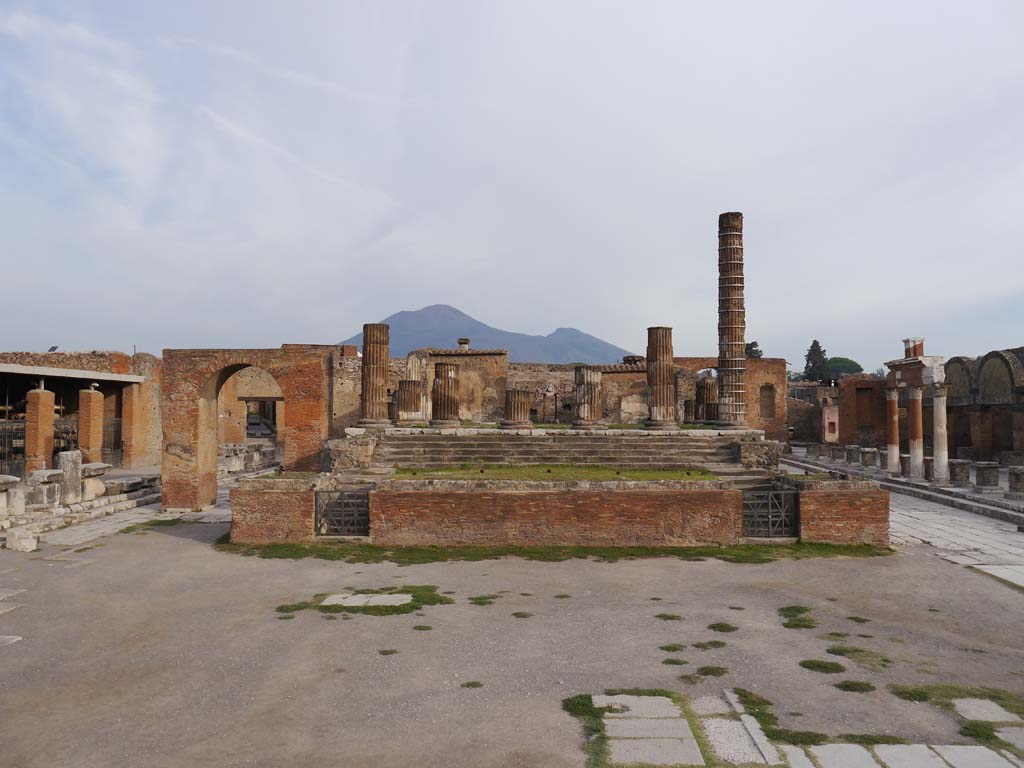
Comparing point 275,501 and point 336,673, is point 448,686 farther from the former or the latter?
point 275,501

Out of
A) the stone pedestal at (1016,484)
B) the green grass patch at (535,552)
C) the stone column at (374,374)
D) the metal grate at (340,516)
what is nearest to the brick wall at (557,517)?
the green grass patch at (535,552)

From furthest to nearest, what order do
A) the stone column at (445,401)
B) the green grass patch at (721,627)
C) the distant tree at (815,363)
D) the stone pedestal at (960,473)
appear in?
the distant tree at (815,363) → the stone pedestal at (960,473) → the stone column at (445,401) → the green grass patch at (721,627)

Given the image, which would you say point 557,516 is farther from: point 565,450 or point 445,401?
point 445,401

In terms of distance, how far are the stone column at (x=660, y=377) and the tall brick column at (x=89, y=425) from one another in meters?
20.2

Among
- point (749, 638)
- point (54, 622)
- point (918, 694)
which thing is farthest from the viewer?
point (54, 622)

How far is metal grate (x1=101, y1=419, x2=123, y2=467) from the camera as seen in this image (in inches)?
1060

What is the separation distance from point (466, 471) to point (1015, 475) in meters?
14.5

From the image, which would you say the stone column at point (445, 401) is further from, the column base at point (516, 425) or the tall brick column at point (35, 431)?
the tall brick column at point (35, 431)

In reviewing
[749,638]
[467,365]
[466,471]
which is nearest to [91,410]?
[467,365]

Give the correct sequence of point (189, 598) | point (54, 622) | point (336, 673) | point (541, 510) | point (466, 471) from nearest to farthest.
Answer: point (336, 673) < point (54, 622) < point (189, 598) < point (541, 510) < point (466, 471)

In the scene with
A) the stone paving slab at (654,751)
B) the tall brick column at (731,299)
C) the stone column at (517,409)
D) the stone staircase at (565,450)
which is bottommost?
the stone paving slab at (654,751)

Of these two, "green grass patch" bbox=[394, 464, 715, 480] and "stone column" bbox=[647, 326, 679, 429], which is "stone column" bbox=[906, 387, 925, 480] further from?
"green grass patch" bbox=[394, 464, 715, 480]

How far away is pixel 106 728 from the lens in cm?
487

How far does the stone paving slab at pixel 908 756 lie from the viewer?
424 centimetres
